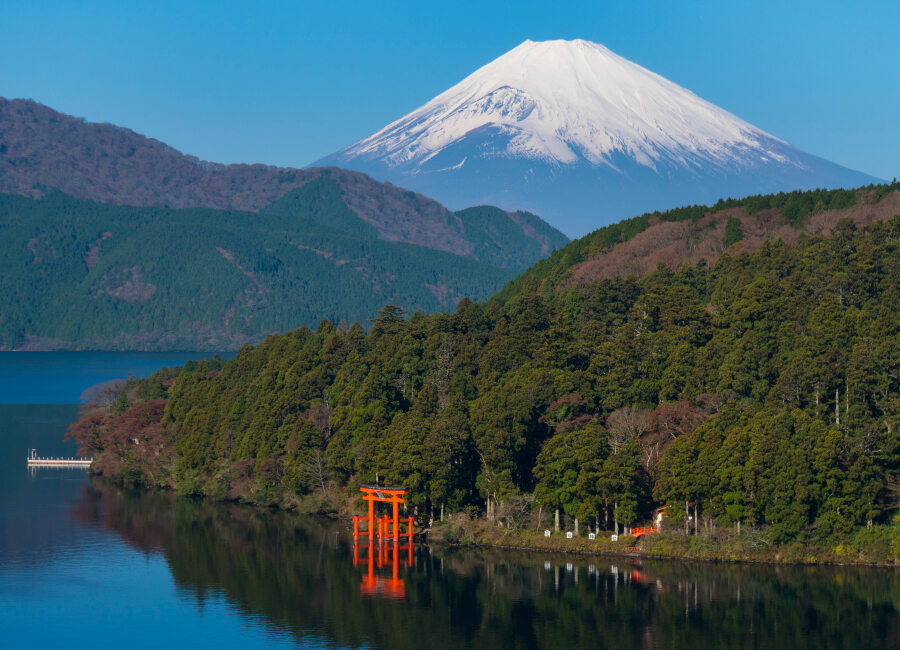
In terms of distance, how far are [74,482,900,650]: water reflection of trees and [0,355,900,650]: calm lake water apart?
87mm

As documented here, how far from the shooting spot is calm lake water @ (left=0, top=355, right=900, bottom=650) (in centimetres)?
4397

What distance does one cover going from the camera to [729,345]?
64.9 meters

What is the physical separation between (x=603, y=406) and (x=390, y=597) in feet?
64.6

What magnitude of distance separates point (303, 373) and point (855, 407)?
109 feet

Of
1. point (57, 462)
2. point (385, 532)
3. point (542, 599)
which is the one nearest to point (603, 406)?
point (385, 532)

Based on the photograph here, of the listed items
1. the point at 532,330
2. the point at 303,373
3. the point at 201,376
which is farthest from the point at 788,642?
the point at 201,376

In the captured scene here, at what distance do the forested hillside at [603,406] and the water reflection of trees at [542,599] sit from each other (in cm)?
340

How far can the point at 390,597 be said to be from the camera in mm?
48812

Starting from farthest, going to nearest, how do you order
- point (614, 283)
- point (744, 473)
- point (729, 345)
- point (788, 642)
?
point (614, 283) < point (729, 345) < point (744, 473) < point (788, 642)

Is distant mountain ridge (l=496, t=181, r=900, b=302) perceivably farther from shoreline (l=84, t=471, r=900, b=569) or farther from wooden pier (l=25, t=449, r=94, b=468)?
wooden pier (l=25, t=449, r=94, b=468)

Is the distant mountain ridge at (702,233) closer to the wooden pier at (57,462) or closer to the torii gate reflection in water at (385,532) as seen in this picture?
the torii gate reflection in water at (385,532)

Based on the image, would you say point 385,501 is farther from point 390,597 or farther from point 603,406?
point 603,406

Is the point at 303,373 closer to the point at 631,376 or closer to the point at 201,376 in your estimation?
the point at 201,376

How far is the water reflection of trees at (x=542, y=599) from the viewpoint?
144ft
